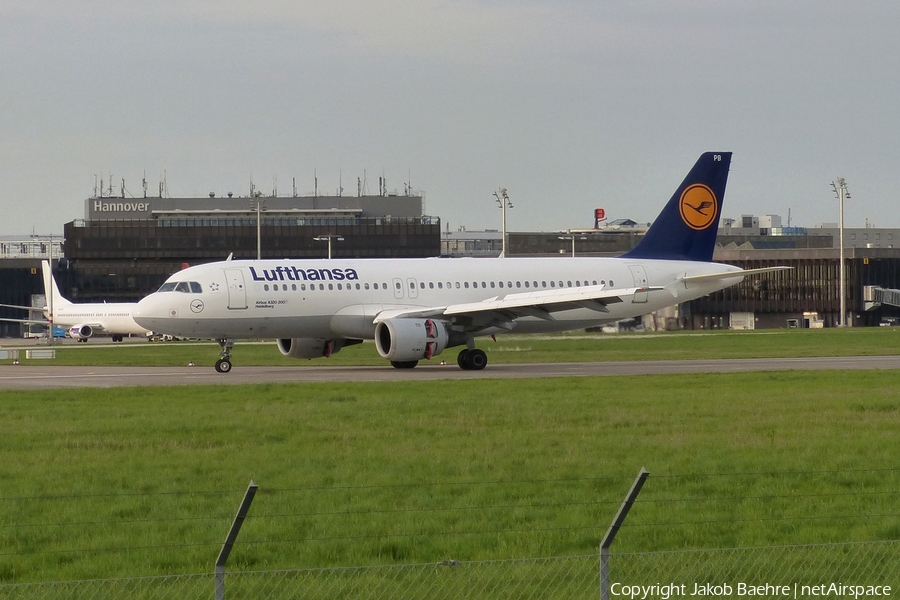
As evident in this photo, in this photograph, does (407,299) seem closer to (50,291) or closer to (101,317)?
(101,317)

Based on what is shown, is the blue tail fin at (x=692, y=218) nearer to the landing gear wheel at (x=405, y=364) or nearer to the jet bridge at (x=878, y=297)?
the landing gear wheel at (x=405, y=364)

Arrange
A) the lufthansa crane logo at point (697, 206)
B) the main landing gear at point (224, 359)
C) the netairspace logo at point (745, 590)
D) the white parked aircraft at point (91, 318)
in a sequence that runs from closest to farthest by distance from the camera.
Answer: the netairspace logo at point (745, 590) → the main landing gear at point (224, 359) → the lufthansa crane logo at point (697, 206) → the white parked aircraft at point (91, 318)

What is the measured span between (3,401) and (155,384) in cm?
621

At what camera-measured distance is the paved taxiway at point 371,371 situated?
3478cm

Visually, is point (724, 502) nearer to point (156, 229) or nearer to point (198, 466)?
point (198, 466)

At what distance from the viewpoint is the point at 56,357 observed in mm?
56156

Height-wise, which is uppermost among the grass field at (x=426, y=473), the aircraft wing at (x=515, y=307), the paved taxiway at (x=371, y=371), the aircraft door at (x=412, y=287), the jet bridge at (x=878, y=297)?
the aircraft door at (x=412, y=287)

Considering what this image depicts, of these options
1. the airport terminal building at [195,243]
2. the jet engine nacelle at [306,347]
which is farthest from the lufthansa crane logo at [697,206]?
the airport terminal building at [195,243]

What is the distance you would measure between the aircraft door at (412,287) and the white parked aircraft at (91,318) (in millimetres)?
58877

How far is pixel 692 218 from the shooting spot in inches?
1831

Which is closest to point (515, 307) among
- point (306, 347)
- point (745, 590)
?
point (306, 347)

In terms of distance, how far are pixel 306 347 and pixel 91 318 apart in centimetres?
6400

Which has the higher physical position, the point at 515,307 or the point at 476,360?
the point at 515,307

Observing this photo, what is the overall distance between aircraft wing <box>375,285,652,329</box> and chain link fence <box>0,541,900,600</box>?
1066 inches
